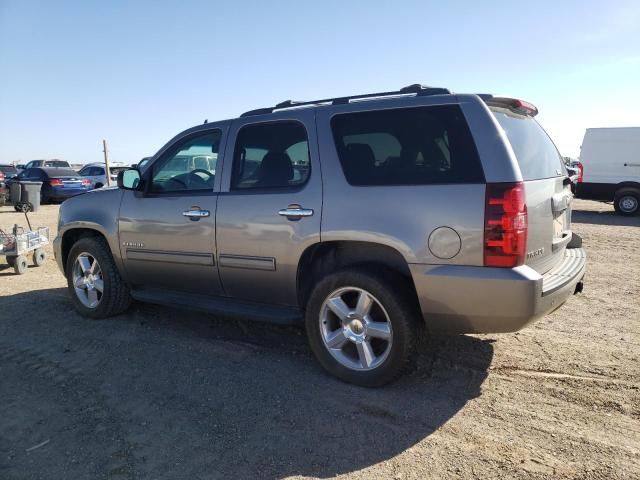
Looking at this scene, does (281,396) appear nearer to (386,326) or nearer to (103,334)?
(386,326)

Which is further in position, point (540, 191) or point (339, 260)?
point (339, 260)

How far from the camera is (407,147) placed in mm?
3242

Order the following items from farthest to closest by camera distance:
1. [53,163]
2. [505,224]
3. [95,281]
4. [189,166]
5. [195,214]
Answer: [53,163] < [95,281] < [189,166] < [195,214] < [505,224]

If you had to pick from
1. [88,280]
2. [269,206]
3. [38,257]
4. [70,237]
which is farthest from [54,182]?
[269,206]

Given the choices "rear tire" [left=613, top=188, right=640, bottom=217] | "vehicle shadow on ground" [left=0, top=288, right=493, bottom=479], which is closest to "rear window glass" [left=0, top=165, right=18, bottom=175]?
"vehicle shadow on ground" [left=0, top=288, right=493, bottom=479]

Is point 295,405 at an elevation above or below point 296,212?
below

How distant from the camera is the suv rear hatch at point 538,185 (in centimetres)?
299

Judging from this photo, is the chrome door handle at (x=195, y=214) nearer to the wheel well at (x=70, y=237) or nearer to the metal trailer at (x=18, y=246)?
the wheel well at (x=70, y=237)

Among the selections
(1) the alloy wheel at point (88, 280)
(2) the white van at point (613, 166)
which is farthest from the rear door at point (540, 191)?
(2) the white van at point (613, 166)

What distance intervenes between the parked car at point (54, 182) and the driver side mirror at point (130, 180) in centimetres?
1510

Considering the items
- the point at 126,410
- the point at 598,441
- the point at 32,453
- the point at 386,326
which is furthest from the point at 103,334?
the point at 598,441

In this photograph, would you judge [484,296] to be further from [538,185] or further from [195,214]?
A: [195,214]

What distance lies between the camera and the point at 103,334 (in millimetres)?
4527

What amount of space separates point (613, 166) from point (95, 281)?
1403 centimetres
